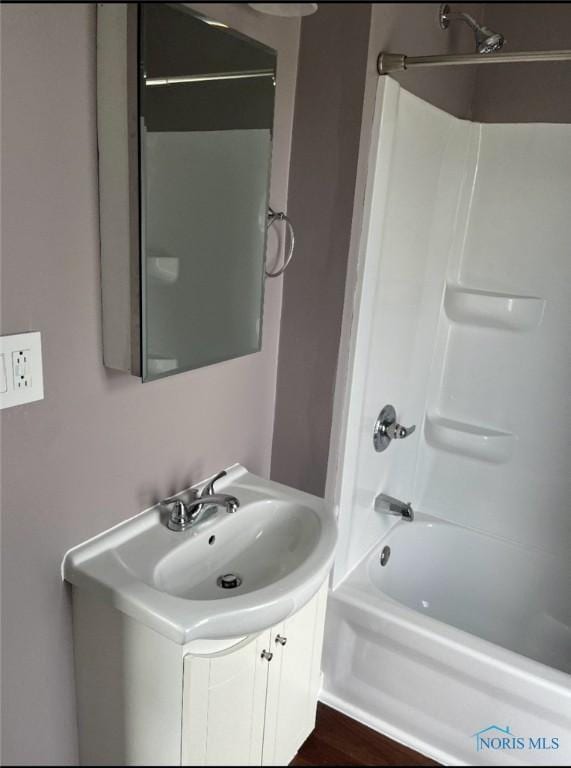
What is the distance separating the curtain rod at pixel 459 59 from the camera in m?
1.46

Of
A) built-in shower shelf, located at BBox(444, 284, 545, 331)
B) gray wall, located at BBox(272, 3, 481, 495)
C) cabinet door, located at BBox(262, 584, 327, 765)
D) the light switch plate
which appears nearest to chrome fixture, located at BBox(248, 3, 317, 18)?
gray wall, located at BBox(272, 3, 481, 495)

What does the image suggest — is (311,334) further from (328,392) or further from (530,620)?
(530,620)

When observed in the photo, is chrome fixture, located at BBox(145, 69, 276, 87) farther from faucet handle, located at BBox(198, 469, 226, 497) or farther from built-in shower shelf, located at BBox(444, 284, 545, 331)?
built-in shower shelf, located at BBox(444, 284, 545, 331)

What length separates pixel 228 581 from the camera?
146 centimetres

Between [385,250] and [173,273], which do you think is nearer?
[173,273]

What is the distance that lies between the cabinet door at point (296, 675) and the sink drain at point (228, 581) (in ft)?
0.45

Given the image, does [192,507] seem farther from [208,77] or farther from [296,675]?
[208,77]

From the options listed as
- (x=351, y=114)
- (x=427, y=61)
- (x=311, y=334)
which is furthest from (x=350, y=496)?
(x=427, y=61)

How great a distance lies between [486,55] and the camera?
149 cm


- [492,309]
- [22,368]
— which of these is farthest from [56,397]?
[492,309]

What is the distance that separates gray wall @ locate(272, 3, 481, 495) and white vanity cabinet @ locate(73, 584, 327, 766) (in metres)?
0.57

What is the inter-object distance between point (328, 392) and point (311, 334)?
0.58 ft

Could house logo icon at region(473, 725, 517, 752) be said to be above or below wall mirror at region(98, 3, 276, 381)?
below

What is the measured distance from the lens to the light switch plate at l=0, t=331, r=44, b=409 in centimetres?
106
